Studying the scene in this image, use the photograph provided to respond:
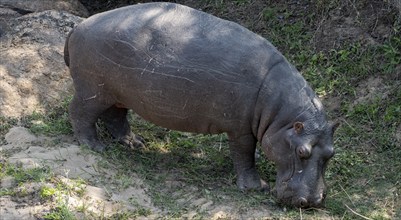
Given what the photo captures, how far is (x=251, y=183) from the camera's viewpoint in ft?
21.1

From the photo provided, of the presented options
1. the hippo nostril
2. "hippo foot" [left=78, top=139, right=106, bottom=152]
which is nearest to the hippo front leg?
the hippo nostril

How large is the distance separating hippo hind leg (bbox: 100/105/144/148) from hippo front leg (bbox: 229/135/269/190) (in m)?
1.32

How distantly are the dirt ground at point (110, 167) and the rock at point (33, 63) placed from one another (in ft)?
0.57

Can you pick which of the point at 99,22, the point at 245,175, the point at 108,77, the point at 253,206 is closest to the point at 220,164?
the point at 245,175

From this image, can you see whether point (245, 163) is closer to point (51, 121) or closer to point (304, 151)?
point (304, 151)

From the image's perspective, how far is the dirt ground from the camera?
18.7ft

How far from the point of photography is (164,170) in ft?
22.4

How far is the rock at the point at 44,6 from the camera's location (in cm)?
973

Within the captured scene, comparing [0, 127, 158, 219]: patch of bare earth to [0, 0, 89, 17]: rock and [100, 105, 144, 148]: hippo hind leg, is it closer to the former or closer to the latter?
[100, 105, 144, 148]: hippo hind leg

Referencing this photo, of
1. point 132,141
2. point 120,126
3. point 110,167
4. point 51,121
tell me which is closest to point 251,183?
point 110,167

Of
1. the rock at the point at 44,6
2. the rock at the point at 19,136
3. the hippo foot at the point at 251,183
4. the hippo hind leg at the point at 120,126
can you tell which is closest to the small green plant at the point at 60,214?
the rock at the point at 19,136

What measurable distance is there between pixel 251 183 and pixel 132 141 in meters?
1.55

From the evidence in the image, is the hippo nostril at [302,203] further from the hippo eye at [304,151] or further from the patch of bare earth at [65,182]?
the patch of bare earth at [65,182]

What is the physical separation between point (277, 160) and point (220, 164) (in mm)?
1060
